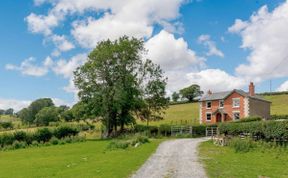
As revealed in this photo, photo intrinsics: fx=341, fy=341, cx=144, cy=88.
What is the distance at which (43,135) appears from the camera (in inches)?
2063

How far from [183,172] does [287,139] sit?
13.9 meters

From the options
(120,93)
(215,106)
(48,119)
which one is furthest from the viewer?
(48,119)

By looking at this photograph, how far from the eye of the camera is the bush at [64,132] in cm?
5431

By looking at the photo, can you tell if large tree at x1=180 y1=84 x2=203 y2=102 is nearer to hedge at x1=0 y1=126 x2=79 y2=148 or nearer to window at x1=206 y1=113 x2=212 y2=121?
window at x1=206 y1=113 x2=212 y2=121

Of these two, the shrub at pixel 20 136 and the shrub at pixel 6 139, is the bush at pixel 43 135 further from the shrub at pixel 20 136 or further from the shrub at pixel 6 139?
the shrub at pixel 6 139

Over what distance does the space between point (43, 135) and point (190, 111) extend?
54.1 metres

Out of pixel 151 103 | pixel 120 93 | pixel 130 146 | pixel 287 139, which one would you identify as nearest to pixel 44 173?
pixel 130 146

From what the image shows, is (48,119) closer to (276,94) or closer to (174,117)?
(174,117)

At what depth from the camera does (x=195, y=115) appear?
91375mm

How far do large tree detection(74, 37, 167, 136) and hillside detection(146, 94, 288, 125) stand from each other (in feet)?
83.7

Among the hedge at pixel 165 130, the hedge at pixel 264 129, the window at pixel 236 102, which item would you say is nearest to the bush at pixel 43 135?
the hedge at pixel 165 130

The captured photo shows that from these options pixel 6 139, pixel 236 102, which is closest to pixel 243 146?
pixel 6 139

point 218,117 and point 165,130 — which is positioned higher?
point 218,117

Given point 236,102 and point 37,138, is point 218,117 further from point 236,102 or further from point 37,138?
point 37,138
